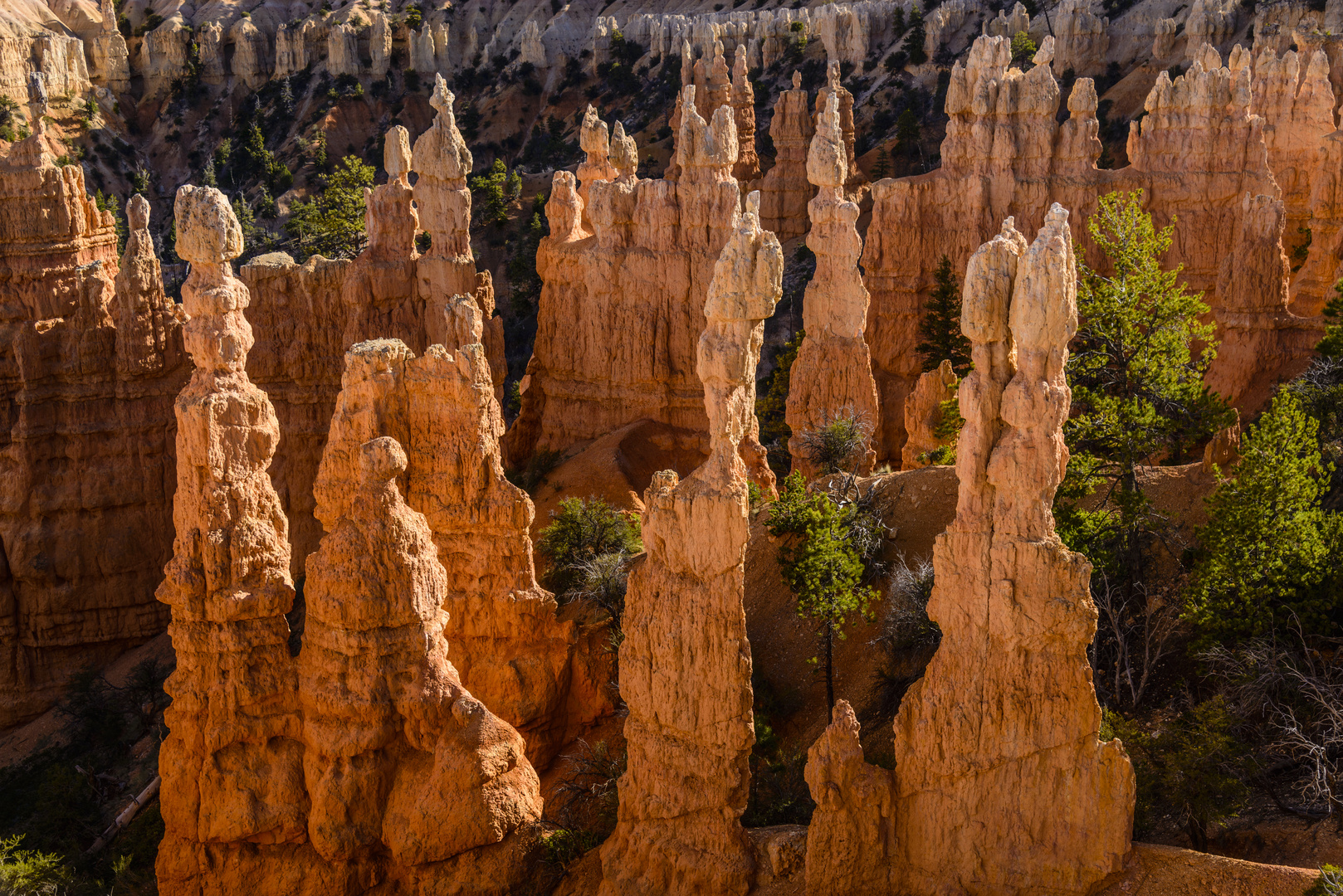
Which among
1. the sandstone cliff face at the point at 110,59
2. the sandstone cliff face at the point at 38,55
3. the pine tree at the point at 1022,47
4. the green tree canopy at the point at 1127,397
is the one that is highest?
the sandstone cliff face at the point at 110,59

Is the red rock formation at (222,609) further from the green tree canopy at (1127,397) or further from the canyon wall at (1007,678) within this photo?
the green tree canopy at (1127,397)

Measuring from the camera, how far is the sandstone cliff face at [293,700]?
1947 cm

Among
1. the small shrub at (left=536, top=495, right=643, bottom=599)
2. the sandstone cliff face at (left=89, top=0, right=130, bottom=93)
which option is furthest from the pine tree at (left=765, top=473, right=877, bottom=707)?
the sandstone cliff face at (left=89, top=0, right=130, bottom=93)

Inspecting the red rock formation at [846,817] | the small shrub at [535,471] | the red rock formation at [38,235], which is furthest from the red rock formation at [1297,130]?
the red rock formation at [38,235]

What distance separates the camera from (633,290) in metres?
36.9

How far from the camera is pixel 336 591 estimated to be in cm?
1911

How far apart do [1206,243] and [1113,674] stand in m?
23.8

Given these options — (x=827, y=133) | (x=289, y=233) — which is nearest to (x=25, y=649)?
(x=827, y=133)

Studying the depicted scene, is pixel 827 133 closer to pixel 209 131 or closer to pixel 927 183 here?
pixel 927 183

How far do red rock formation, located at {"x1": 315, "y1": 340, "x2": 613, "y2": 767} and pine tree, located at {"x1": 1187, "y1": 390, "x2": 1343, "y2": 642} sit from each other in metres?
10.8

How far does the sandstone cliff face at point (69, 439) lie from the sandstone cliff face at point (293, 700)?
19868 mm

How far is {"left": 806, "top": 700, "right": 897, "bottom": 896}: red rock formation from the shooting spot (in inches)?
693

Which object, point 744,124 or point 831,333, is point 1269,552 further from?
point 744,124

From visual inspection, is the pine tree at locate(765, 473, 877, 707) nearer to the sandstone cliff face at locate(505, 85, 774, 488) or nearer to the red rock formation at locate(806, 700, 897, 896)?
the red rock formation at locate(806, 700, 897, 896)
